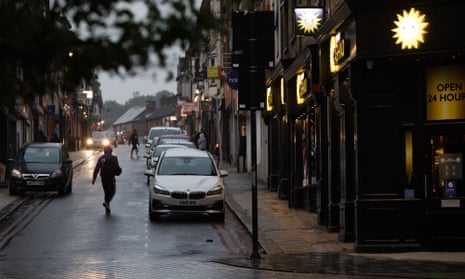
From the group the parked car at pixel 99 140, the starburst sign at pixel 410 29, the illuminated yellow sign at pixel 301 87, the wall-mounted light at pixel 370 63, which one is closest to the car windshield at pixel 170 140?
the illuminated yellow sign at pixel 301 87

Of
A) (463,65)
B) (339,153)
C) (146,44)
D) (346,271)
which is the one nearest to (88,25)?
(146,44)

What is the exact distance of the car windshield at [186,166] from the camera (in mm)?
22914

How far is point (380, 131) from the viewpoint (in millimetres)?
15477

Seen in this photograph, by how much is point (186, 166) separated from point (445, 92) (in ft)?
30.0

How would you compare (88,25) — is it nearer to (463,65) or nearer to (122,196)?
(463,65)

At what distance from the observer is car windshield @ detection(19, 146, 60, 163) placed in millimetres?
29469

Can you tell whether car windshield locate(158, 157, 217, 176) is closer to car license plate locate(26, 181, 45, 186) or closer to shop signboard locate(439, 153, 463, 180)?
car license plate locate(26, 181, 45, 186)

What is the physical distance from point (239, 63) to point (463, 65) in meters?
3.62

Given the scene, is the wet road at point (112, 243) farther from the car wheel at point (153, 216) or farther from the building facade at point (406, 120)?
the building facade at point (406, 120)

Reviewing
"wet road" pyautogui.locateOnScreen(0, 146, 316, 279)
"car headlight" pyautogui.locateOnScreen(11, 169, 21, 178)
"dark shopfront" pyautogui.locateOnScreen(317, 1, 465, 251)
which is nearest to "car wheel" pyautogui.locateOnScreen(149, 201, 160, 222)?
"wet road" pyautogui.locateOnScreen(0, 146, 316, 279)

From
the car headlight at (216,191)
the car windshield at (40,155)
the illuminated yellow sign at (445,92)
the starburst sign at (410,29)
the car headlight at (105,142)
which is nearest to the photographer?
the starburst sign at (410,29)

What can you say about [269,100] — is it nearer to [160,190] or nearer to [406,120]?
[160,190]

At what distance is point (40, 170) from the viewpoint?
28594mm

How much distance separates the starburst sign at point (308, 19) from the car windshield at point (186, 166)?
4458 millimetres
